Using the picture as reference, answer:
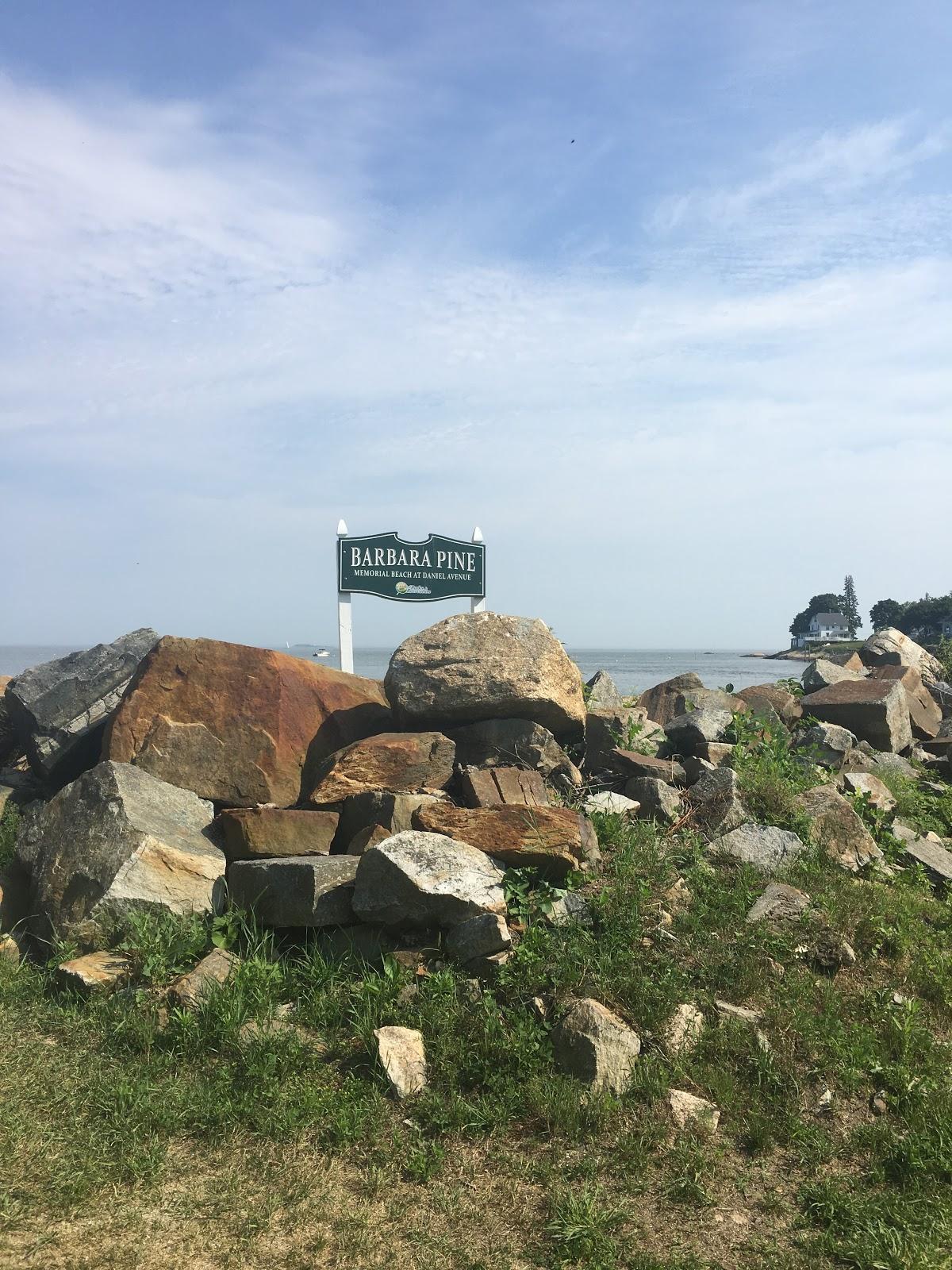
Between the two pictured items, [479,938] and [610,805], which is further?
[610,805]

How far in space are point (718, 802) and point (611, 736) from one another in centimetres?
129

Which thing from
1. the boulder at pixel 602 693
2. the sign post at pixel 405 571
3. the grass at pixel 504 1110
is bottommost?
the grass at pixel 504 1110

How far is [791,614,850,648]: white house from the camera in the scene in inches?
2680

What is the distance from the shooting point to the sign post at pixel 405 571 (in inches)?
502

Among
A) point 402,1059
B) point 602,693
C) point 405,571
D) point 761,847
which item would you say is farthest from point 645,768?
point 405,571

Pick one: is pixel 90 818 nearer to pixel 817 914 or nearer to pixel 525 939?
pixel 525 939

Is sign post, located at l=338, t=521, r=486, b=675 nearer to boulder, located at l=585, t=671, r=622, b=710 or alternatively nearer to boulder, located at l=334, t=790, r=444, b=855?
boulder, located at l=585, t=671, r=622, b=710

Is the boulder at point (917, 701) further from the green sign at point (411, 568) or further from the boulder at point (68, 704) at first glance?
the boulder at point (68, 704)

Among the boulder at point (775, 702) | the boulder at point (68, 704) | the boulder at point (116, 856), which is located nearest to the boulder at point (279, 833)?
the boulder at point (116, 856)

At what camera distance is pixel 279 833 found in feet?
23.8

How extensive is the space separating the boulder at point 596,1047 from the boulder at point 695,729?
4374 mm

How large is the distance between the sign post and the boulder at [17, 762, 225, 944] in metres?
5.41

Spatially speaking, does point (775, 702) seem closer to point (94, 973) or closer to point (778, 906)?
point (778, 906)

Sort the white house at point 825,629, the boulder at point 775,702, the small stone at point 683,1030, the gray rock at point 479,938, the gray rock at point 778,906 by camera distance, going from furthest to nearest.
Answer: the white house at point 825,629 → the boulder at point 775,702 → the gray rock at point 778,906 → the gray rock at point 479,938 → the small stone at point 683,1030
